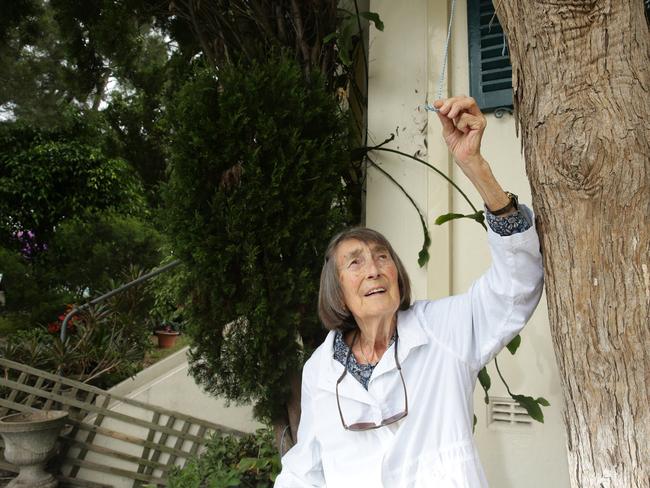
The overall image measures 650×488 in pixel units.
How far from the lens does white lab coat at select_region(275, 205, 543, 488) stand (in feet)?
4.34

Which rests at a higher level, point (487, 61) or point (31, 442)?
point (487, 61)

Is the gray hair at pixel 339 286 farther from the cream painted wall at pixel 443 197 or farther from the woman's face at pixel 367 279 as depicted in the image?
the cream painted wall at pixel 443 197

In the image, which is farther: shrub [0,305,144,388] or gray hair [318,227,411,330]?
shrub [0,305,144,388]

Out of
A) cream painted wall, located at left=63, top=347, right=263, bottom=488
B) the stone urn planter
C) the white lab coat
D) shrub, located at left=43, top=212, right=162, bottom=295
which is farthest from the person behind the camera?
shrub, located at left=43, top=212, right=162, bottom=295

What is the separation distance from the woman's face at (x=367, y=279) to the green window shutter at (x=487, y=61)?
4.03 ft

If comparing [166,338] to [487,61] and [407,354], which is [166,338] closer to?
[487,61]

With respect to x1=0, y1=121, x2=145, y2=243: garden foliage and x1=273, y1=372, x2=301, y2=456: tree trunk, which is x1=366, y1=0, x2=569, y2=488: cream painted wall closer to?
x1=273, y1=372, x2=301, y2=456: tree trunk

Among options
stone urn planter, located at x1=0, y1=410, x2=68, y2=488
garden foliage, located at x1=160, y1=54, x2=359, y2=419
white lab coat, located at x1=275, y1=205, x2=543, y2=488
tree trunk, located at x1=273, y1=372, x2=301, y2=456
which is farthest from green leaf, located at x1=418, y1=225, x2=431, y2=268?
stone urn planter, located at x1=0, y1=410, x2=68, y2=488

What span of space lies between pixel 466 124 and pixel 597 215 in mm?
331

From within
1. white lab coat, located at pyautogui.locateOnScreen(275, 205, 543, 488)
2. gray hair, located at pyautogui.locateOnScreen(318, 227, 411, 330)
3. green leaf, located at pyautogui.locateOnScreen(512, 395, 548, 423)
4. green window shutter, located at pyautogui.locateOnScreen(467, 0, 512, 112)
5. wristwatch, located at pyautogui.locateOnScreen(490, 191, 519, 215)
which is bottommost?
green leaf, located at pyautogui.locateOnScreen(512, 395, 548, 423)

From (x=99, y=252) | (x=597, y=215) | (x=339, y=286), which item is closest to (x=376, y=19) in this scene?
(x=339, y=286)

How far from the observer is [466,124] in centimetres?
119

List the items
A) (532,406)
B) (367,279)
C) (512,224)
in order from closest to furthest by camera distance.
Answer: (512,224) < (367,279) < (532,406)

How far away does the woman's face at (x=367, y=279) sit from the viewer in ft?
4.98
